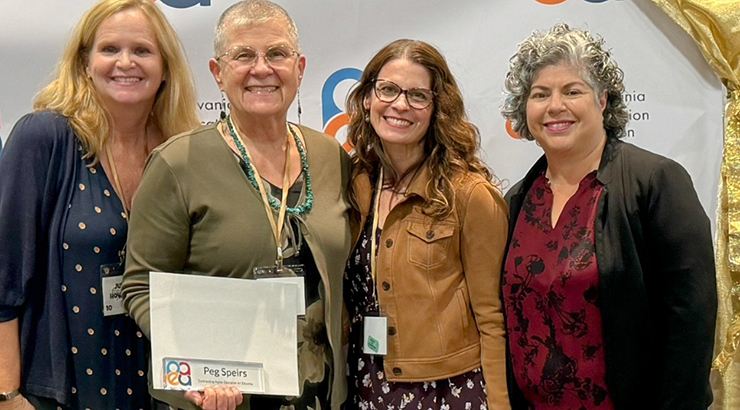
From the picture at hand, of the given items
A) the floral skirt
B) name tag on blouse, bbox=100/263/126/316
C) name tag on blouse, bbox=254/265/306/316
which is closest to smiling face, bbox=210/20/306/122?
name tag on blouse, bbox=254/265/306/316

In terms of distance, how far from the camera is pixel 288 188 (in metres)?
1.94

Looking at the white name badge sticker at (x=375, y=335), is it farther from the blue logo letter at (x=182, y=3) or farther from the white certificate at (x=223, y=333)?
the blue logo letter at (x=182, y=3)

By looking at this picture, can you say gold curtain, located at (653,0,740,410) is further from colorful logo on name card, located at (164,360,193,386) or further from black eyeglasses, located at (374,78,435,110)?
colorful logo on name card, located at (164,360,193,386)

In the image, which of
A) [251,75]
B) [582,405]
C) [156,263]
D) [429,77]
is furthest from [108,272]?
[582,405]

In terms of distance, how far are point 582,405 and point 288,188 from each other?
3.11 ft

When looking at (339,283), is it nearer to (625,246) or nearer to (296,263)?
(296,263)

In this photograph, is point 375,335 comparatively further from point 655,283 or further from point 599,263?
point 655,283

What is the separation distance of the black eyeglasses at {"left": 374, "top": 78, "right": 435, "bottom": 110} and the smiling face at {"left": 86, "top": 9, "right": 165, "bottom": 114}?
0.64 meters

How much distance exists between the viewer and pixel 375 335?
1979 millimetres

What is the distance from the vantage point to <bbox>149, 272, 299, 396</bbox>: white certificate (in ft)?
5.75

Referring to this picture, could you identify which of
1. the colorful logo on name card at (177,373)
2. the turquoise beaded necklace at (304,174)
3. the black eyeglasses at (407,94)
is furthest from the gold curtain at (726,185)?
the colorful logo on name card at (177,373)

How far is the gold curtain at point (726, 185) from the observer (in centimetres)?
235

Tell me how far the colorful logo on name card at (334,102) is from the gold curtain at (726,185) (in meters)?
1.07

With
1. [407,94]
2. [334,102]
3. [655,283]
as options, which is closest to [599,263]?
[655,283]
